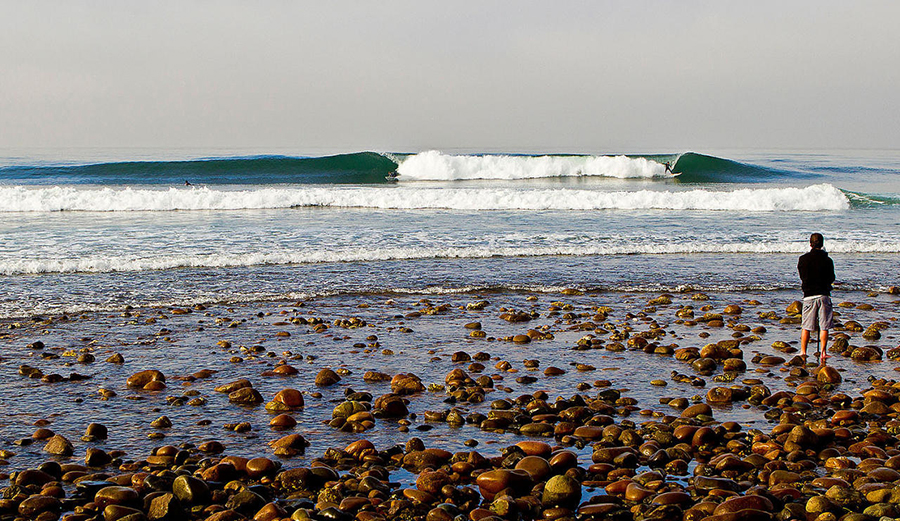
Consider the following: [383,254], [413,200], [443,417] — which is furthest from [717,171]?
[443,417]

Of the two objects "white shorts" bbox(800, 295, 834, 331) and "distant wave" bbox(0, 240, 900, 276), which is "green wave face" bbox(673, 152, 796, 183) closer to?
"distant wave" bbox(0, 240, 900, 276)

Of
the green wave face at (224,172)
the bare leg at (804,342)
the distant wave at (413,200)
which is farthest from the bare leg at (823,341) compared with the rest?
the green wave face at (224,172)

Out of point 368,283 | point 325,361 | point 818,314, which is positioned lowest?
point 325,361

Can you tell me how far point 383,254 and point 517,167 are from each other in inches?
1194

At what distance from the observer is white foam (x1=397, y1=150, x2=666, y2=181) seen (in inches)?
1694

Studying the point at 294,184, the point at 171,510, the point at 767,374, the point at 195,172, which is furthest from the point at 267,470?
the point at 195,172

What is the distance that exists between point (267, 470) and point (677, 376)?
404 centimetres

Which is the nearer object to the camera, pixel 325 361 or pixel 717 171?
pixel 325 361

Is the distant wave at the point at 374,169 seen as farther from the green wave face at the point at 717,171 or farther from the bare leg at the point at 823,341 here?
the bare leg at the point at 823,341

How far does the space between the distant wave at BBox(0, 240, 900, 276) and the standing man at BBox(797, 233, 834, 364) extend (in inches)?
295

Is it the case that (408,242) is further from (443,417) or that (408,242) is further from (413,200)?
(443,417)

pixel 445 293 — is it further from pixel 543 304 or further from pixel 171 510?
pixel 171 510

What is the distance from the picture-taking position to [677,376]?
23.0 feet

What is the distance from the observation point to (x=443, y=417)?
5.82m
